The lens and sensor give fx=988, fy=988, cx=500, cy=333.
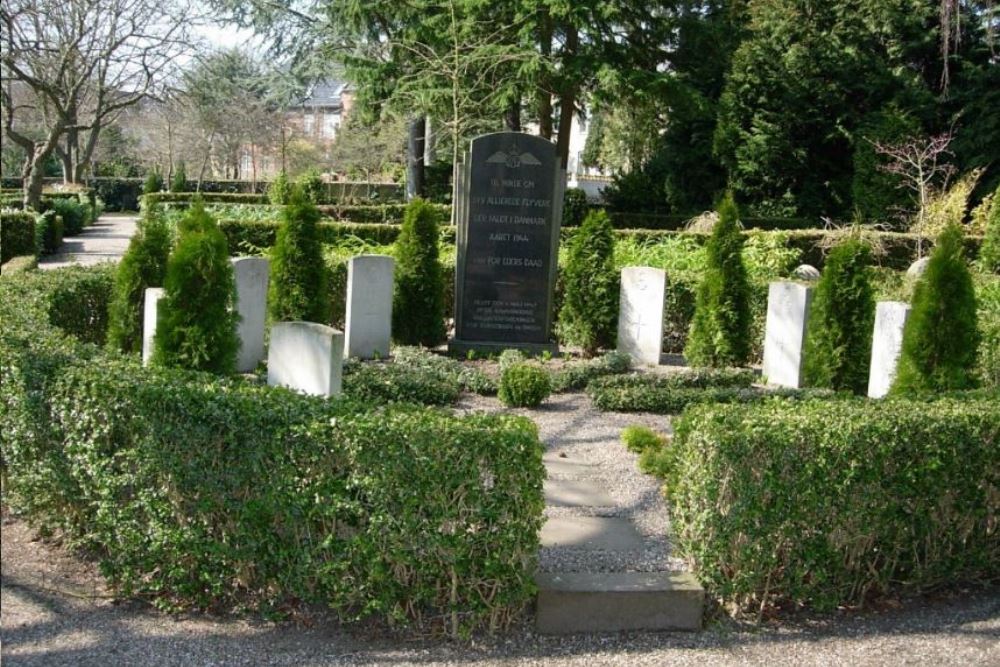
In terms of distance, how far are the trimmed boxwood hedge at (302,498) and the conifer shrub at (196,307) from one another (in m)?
2.79

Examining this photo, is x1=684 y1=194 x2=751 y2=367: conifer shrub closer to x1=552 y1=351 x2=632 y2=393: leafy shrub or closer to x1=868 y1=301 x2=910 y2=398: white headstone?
x1=552 y1=351 x2=632 y2=393: leafy shrub

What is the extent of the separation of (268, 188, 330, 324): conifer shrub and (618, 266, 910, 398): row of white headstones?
11.7 feet

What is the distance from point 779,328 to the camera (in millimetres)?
10805

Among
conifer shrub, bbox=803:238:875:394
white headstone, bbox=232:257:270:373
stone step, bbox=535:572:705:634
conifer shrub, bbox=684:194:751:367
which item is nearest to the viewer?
stone step, bbox=535:572:705:634

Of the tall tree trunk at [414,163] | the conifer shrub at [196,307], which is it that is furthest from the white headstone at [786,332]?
the tall tree trunk at [414,163]

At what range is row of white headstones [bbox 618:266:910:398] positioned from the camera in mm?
9695

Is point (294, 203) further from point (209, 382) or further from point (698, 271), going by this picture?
point (209, 382)

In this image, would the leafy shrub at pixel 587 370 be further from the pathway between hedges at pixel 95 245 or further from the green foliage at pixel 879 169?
the green foliage at pixel 879 169

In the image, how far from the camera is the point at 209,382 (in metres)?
4.99

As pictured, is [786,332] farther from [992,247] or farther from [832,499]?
[992,247]

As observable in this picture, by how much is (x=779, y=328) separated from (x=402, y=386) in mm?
4327

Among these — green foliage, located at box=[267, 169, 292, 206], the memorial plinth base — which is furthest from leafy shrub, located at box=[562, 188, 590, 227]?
the memorial plinth base

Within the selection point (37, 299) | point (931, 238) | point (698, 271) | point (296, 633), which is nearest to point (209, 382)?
point (296, 633)

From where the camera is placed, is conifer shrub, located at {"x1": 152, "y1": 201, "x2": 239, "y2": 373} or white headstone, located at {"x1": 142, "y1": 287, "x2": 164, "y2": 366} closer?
conifer shrub, located at {"x1": 152, "y1": 201, "x2": 239, "y2": 373}
